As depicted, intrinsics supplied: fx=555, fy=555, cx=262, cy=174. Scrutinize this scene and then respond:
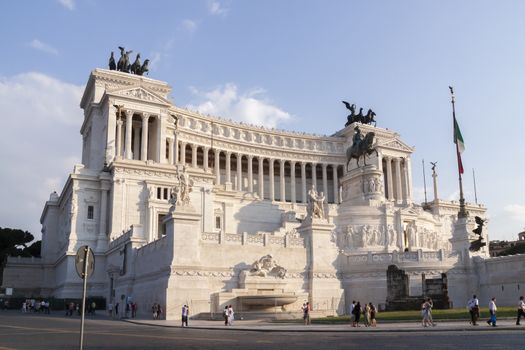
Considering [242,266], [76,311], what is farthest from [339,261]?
[76,311]

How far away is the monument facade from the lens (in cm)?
4103

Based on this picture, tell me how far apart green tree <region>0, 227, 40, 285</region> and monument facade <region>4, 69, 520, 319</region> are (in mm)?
14623

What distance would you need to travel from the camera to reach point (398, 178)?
111438mm

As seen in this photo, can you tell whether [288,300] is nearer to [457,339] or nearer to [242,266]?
[242,266]

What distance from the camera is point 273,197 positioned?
110m

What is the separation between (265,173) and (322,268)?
70051 millimetres

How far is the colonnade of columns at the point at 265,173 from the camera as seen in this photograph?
338 feet

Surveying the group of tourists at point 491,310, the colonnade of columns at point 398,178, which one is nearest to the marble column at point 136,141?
the colonnade of columns at point 398,178

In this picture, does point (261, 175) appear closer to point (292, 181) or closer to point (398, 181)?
point (292, 181)

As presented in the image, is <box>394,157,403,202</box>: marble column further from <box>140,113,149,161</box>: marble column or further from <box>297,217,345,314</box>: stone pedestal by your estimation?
<box>297,217,345,314</box>: stone pedestal

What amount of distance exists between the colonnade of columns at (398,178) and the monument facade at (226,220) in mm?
239

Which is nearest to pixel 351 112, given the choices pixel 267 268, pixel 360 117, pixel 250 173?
pixel 360 117

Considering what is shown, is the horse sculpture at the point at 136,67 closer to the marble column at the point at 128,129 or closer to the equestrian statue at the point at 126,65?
the equestrian statue at the point at 126,65

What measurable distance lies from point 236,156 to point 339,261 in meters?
61.9
